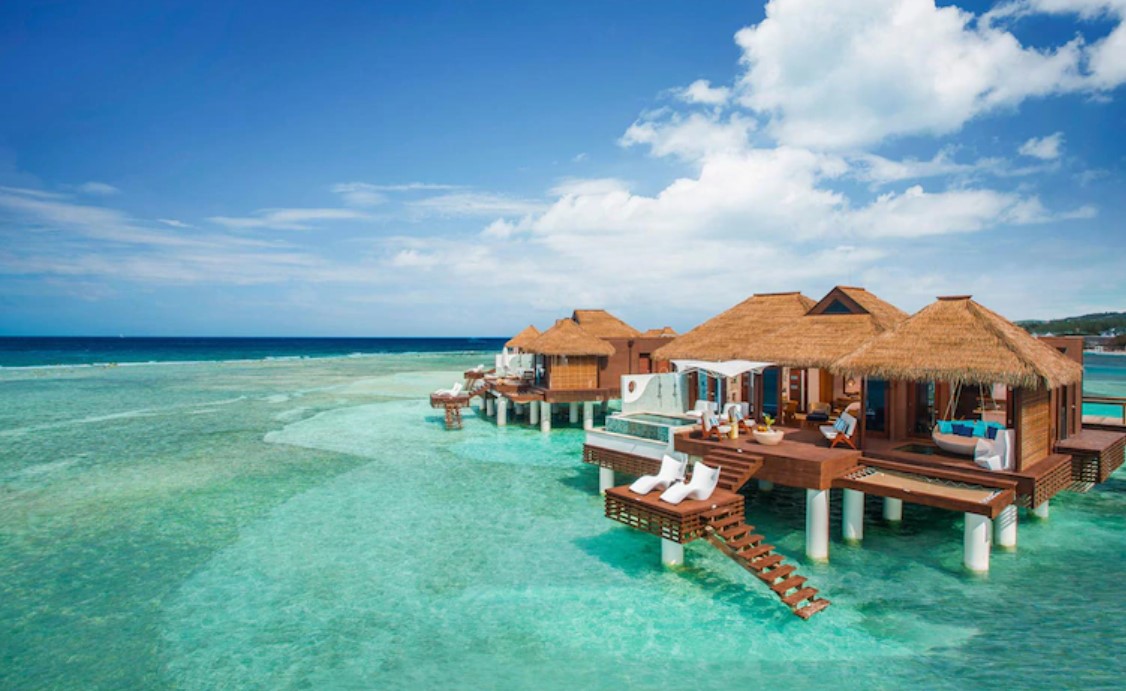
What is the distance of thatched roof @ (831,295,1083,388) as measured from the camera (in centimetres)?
1064

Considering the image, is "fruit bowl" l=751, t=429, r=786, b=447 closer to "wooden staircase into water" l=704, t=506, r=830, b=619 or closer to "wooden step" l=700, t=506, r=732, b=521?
"wooden staircase into water" l=704, t=506, r=830, b=619

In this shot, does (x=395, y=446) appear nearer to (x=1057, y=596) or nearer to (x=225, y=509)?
(x=225, y=509)

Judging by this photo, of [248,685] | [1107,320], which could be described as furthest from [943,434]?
[1107,320]

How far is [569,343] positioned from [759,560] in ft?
55.7

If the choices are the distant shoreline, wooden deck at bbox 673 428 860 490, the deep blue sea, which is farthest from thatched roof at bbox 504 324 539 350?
the distant shoreline

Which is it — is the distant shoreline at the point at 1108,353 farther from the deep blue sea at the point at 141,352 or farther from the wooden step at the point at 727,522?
the deep blue sea at the point at 141,352

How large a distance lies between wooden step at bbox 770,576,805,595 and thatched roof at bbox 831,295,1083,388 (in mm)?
4356

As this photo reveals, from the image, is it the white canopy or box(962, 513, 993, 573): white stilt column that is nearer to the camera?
box(962, 513, 993, 573): white stilt column

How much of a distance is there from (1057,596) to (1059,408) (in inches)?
193

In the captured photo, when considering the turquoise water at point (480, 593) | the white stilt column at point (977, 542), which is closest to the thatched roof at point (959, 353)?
the white stilt column at point (977, 542)

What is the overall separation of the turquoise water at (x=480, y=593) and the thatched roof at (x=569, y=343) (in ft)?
23.4

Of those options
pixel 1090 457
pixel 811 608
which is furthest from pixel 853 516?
pixel 1090 457

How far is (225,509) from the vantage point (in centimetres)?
1558

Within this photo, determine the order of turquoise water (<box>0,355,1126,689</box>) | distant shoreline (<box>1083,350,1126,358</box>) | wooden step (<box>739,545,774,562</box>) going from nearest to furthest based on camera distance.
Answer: turquoise water (<box>0,355,1126,689</box>) < wooden step (<box>739,545,774,562</box>) < distant shoreline (<box>1083,350,1126,358</box>)
